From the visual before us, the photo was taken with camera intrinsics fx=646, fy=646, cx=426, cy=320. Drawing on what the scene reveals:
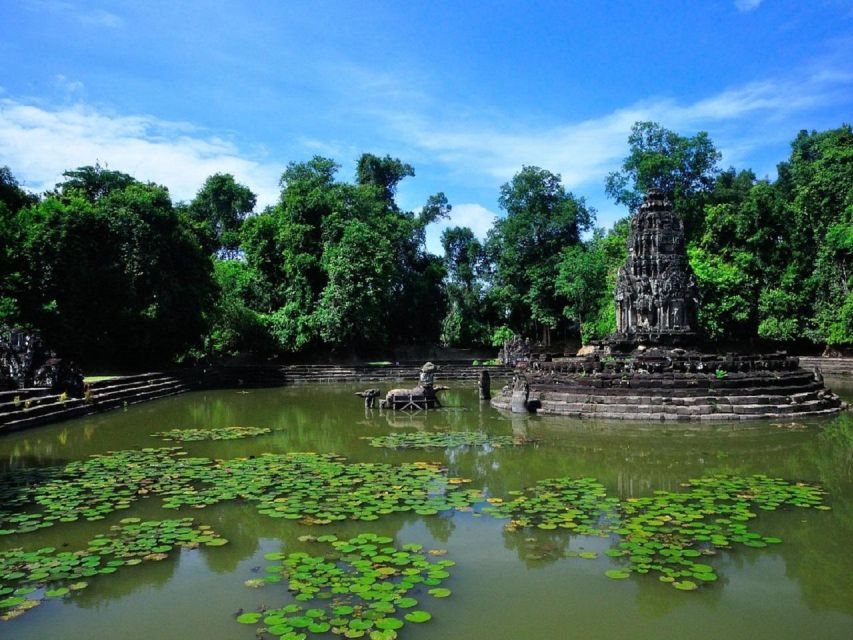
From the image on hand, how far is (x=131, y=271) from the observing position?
22.7 m

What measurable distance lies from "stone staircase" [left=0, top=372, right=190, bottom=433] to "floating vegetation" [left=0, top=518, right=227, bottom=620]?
26.1 ft

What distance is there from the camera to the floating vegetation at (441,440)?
10266mm

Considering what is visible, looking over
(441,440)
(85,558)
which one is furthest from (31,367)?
(85,558)

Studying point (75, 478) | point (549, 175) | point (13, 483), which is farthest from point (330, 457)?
point (549, 175)

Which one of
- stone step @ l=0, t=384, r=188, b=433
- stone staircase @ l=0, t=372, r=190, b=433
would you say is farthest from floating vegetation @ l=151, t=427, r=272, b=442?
stone staircase @ l=0, t=372, r=190, b=433

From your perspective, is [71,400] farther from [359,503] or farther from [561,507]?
[561,507]

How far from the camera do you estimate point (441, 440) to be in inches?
422

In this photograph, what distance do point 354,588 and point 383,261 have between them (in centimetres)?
2718

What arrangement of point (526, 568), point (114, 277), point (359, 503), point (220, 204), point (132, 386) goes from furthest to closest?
point (220, 204), point (114, 277), point (132, 386), point (359, 503), point (526, 568)

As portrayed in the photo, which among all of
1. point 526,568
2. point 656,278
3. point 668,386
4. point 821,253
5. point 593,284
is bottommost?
point 526,568

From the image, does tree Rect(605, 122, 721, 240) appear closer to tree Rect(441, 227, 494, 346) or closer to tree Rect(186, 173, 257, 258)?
tree Rect(441, 227, 494, 346)

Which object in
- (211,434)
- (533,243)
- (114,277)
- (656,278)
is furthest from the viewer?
(533,243)

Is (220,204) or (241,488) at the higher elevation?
(220,204)

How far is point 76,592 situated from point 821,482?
299 inches
